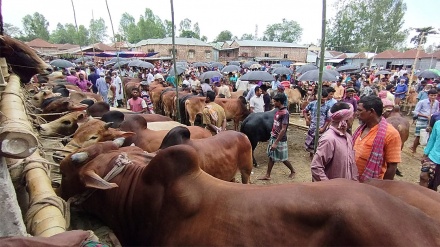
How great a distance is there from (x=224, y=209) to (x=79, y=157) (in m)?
1.24

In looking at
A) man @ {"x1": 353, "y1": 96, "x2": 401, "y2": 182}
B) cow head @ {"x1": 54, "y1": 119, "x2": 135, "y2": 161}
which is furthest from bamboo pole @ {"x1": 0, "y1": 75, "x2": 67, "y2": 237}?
man @ {"x1": 353, "y1": 96, "x2": 401, "y2": 182}

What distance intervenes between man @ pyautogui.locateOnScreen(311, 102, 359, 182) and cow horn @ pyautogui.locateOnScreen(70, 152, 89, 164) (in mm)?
2507

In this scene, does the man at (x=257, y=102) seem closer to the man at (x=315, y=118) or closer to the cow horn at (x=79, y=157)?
the man at (x=315, y=118)

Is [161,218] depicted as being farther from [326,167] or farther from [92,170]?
[326,167]

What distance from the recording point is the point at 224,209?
184cm

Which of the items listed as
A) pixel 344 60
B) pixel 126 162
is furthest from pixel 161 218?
pixel 344 60

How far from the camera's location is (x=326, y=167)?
345 centimetres

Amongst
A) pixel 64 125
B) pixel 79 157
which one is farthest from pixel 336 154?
pixel 64 125

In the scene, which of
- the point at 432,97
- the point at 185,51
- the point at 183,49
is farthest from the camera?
the point at 185,51

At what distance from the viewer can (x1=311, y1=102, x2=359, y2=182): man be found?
10.9ft

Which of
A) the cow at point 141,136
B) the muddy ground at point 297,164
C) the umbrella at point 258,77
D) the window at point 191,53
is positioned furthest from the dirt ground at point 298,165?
the window at point 191,53

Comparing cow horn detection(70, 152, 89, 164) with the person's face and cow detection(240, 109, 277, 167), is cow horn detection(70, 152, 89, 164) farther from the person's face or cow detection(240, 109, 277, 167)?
the person's face

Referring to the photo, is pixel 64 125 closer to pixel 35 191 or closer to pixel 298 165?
pixel 35 191

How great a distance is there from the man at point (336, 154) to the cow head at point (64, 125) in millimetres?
3328
